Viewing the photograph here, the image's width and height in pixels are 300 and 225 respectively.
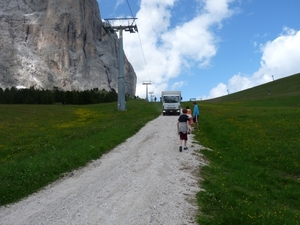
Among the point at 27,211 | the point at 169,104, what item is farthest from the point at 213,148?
the point at 169,104

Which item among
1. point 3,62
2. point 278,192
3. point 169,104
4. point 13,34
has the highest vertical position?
point 13,34

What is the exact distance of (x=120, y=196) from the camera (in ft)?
33.3

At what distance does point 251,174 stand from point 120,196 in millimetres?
6769

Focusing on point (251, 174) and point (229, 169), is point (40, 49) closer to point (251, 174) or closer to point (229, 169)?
point (229, 169)

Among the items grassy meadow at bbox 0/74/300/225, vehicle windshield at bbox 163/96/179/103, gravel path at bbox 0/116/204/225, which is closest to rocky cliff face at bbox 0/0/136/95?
vehicle windshield at bbox 163/96/179/103

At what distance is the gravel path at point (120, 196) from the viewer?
27.8ft

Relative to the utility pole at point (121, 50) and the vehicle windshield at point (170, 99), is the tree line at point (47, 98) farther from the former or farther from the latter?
the vehicle windshield at point (170, 99)

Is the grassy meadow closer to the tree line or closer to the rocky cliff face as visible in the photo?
the tree line

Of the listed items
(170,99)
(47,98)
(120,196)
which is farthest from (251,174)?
(47,98)

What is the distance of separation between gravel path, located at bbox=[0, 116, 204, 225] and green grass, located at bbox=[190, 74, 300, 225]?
77cm

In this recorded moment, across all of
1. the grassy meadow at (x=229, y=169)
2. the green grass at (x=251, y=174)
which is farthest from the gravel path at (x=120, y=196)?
the green grass at (x=251, y=174)

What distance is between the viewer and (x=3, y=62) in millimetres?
169250

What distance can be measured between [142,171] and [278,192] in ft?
18.3

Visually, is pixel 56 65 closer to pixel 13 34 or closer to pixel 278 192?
pixel 13 34
